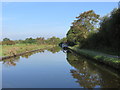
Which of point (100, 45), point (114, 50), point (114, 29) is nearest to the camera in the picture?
point (114, 29)

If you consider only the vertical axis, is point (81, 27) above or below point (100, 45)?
above

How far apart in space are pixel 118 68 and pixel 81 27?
26.5 metres

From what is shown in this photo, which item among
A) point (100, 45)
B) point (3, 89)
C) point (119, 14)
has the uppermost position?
A: point (119, 14)

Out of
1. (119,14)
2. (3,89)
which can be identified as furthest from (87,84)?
(119,14)

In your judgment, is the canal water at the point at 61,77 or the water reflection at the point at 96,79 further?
the canal water at the point at 61,77

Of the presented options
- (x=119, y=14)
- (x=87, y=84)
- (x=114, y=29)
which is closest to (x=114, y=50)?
(x=114, y=29)

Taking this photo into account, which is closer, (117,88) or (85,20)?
(117,88)

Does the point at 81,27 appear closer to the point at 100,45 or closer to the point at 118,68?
the point at 100,45

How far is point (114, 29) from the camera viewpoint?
45.5 ft

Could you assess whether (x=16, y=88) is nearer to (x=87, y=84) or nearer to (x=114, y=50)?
(x=87, y=84)

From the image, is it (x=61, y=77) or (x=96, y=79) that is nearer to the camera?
(x=96, y=79)

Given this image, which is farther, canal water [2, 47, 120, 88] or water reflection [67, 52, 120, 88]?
canal water [2, 47, 120, 88]

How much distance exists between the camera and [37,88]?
636 centimetres

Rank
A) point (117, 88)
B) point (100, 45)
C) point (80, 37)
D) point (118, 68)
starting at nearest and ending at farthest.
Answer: point (117, 88) → point (118, 68) → point (100, 45) → point (80, 37)
